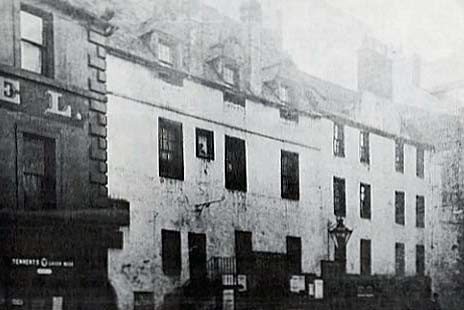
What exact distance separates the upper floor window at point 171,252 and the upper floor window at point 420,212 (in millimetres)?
1263

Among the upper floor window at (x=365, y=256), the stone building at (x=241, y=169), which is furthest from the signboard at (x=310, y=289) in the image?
the upper floor window at (x=365, y=256)

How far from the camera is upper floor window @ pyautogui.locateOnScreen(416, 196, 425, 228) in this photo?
3.56 meters

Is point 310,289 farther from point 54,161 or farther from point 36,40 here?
point 36,40

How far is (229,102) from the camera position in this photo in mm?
3072

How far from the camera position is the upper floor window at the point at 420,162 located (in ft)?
11.7

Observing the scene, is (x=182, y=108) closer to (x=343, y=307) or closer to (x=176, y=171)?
(x=176, y=171)

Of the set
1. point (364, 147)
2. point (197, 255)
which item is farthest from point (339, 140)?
point (197, 255)

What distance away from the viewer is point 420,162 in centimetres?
357

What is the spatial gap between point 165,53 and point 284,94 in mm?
603

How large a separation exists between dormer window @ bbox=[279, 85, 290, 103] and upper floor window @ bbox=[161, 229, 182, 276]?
0.76 metres

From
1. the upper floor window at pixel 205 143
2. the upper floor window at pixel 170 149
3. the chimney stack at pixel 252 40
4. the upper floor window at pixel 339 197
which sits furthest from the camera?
the upper floor window at pixel 339 197

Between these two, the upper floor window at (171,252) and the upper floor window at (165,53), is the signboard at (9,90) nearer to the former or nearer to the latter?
the upper floor window at (165,53)

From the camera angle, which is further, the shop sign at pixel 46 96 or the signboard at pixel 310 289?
the signboard at pixel 310 289

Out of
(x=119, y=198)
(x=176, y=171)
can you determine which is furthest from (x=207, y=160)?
(x=119, y=198)
